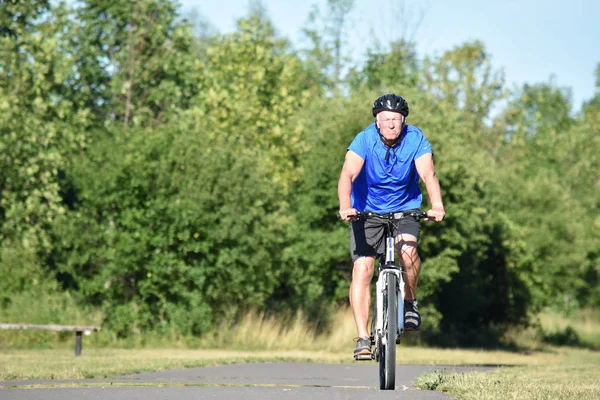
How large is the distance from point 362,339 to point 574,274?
4299cm

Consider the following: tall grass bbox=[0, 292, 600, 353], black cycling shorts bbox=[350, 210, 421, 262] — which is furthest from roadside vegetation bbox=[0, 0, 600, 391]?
black cycling shorts bbox=[350, 210, 421, 262]

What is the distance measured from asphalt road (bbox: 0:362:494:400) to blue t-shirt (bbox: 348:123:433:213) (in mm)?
1656

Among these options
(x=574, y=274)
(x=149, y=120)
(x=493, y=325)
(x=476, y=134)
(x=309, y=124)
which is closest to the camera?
(x=309, y=124)

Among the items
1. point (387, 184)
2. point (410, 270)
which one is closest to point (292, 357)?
point (410, 270)

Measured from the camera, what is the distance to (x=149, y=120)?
4272cm

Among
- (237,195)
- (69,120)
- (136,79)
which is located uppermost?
(136,79)

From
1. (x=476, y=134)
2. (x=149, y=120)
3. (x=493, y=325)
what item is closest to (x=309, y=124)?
(x=149, y=120)

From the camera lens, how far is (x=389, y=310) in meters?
9.42

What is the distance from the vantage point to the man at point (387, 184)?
9727 millimetres

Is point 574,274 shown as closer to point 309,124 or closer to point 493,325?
point 493,325

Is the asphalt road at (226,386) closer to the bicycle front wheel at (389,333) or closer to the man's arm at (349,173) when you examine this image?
the bicycle front wheel at (389,333)

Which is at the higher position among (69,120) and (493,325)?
(69,120)

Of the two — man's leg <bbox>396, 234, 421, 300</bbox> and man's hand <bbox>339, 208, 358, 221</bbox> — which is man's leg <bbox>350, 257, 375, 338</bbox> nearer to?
man's leg <bbox>396, 234, 421, 300</bbox>

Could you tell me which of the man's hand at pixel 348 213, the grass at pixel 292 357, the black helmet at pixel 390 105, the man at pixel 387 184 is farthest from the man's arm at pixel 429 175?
the grass at pixel 292 357
